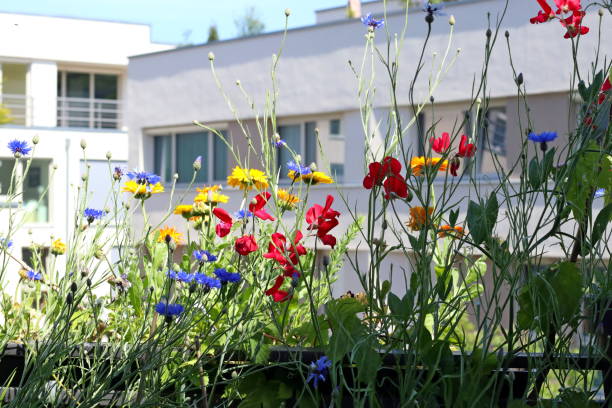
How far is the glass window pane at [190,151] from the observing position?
667 inches

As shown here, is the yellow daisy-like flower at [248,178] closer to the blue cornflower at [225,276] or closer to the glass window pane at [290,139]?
the blue cornflower at [225,276]

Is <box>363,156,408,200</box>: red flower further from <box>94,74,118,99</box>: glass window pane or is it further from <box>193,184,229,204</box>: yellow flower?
<box>94,74,118,99</box>: glass window pane

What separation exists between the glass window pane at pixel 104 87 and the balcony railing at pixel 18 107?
204 centimetres

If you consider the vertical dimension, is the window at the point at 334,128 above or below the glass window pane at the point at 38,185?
above

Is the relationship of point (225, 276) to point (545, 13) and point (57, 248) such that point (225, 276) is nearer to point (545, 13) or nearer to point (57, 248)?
point (545, 13)

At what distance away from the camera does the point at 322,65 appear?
1470cm

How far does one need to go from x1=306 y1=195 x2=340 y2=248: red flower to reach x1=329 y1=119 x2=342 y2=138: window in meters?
12.3

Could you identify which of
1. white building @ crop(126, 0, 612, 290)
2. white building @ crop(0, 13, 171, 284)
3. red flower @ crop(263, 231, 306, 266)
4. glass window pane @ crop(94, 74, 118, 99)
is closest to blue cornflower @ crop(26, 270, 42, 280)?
red flower @ crop(263, 231, 306, 266)

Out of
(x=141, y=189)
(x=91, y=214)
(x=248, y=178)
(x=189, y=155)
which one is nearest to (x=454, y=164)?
(x=248, y=178)

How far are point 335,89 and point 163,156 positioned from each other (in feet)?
14.8

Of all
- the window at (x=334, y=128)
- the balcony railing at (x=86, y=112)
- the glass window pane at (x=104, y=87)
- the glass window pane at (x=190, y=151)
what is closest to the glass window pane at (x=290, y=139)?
the window at (x=334, y=128)

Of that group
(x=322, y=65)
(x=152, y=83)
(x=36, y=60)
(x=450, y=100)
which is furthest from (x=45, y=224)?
(x=450, y=100)

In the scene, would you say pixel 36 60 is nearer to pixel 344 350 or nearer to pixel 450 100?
pixel 450 100

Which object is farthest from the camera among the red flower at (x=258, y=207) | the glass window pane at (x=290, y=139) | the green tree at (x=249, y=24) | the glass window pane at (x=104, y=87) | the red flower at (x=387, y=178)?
the green tree at (x=249, y=24)
